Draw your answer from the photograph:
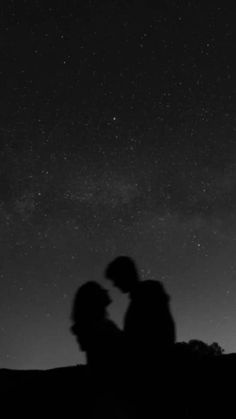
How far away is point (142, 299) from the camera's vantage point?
306 cm

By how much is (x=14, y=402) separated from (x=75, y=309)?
142 inches

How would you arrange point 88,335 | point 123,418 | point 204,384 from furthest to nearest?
point 204,384, point 88,335, point 123,418

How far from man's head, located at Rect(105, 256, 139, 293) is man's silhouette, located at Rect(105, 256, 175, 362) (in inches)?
6.5

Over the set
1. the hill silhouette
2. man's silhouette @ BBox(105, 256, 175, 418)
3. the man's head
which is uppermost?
the man's head

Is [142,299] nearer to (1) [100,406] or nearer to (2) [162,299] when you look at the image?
(2) [162,299]

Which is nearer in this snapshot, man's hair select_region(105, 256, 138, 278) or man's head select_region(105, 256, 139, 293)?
man's head select_region(105, 256, 139, 293)

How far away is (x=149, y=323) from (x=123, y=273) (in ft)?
2.01

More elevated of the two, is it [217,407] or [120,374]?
[120,374]

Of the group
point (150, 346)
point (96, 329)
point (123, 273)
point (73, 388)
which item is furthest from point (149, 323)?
point (73, 388)

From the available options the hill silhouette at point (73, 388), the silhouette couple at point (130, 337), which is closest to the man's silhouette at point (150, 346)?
the silhouette couple at point (130, 337)

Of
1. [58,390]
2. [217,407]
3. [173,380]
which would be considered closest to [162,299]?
[173,380]

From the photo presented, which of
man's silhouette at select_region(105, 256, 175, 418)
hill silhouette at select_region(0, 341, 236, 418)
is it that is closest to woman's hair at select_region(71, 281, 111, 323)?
man's silhouette at select_region(105, 256, 175, 418)

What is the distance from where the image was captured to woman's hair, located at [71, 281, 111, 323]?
3.06m

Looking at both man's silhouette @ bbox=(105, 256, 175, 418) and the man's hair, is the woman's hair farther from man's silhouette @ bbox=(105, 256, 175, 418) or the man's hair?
the man's hair
